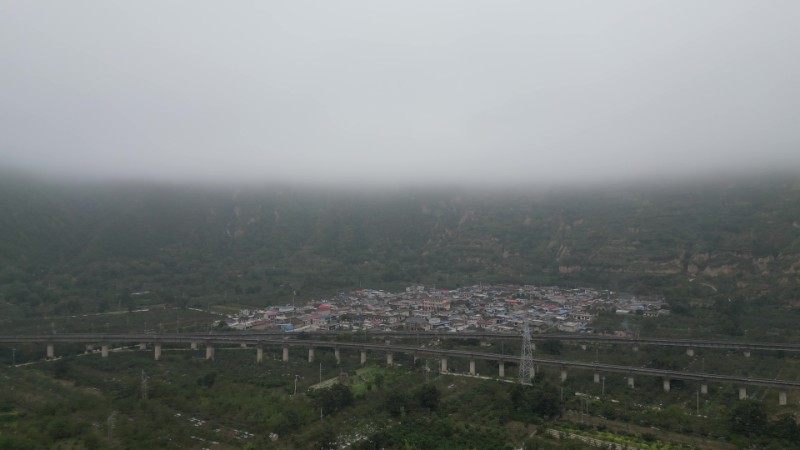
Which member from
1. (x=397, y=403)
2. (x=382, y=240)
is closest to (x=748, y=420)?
(x=397, y=403)

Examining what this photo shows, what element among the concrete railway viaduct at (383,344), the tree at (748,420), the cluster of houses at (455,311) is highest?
the tree at (748,420)

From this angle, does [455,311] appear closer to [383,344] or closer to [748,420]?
[383,344]

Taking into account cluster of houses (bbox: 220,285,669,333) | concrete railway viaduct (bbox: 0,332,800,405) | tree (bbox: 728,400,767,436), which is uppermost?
tree (bbox: 728,400,767,436)

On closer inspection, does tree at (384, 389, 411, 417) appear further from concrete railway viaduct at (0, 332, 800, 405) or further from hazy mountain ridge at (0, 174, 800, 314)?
hazy mountain ridge at (0, 174, 800, 314)

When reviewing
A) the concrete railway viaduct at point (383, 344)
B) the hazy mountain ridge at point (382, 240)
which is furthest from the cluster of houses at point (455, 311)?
the hazy mountain ridge at point (382, 240)

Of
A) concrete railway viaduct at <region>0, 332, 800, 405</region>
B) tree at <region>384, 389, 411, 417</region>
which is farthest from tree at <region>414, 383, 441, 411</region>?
concrete railway viaduct at <region>0, 332, 800, 405</region>

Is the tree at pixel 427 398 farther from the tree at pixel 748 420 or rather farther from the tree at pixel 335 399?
the tree at pixel 748 420

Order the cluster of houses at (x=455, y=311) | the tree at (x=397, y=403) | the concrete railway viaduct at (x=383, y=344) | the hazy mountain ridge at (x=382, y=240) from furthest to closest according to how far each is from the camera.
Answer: the hazy mountain ridge at (x=382, y=240), the cluster of houses at (x=455, y=311), the concrete railway viaduct at (x=383, y=344), the tree at (x=397, y=403)
